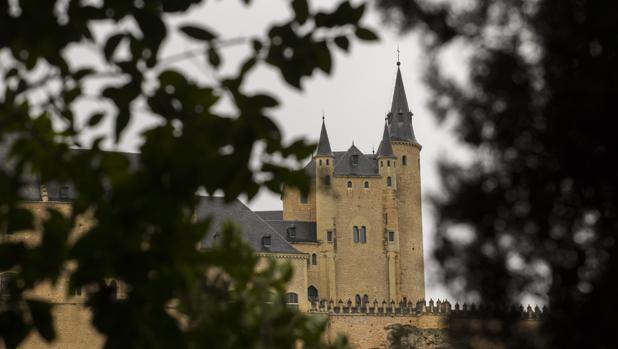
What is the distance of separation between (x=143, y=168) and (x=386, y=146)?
61176 mm

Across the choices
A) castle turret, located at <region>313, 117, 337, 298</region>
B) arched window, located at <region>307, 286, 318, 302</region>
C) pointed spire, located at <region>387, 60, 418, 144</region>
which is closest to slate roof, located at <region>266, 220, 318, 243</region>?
castle turret, located at <region>313, 117, 337, 298</region>

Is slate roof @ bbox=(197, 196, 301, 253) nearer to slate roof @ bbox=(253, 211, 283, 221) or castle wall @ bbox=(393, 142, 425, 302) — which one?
castle wall @ bbox=(393, 142, 425, 302)

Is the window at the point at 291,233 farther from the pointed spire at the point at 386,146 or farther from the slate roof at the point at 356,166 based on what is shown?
the pointed spire at the point at 386,146

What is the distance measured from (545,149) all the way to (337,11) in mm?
1374

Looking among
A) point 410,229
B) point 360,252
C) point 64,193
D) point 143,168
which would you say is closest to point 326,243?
point 360,252

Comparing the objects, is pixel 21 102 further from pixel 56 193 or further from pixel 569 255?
pixel 56 193

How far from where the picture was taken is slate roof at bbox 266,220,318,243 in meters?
61.0

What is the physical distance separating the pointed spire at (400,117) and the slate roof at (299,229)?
27.4 feet

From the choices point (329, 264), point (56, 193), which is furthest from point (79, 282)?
point (329, 264)

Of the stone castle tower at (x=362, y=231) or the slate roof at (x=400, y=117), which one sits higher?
the slate roof at (x=400, y=117)

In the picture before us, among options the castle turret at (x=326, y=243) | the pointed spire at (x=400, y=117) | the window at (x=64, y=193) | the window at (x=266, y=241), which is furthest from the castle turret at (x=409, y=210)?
the window at (x=64, y=193)

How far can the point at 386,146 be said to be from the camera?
6462 cm

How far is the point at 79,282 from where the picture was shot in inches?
156

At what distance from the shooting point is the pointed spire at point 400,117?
67.1 metres
